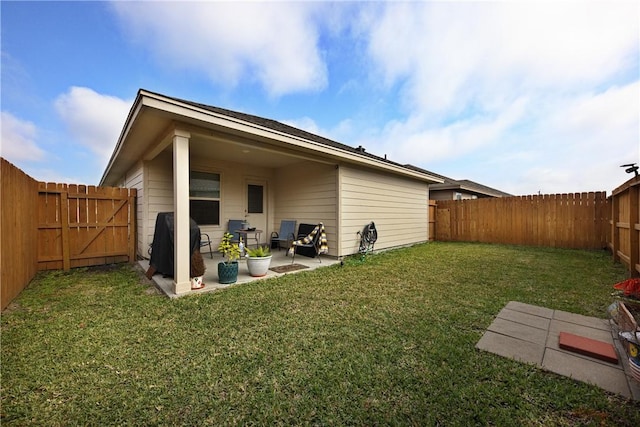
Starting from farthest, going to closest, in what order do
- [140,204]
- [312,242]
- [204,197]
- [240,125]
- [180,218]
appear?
1. [204,197]
2. [140,204]
3. [312,242]
4. [240,125]
5. [180,218]

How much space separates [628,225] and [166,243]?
7.54 meters

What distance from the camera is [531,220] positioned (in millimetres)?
7914

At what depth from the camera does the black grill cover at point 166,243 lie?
383 centimetres

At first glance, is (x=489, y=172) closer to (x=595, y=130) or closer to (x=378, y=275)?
(x=595, y=130)

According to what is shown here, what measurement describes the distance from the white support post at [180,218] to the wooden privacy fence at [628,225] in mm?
6187

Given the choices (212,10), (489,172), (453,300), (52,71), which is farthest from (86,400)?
(489,172)

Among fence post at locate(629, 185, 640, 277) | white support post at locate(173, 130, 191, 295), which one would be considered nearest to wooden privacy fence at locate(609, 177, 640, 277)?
fence post at locate(629, 185, 640, 277)

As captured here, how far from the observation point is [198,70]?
25.2 ft

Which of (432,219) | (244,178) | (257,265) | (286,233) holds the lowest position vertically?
(257,265)

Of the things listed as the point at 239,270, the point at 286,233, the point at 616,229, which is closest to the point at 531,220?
the point at 616,229

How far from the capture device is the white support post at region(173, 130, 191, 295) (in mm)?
3352

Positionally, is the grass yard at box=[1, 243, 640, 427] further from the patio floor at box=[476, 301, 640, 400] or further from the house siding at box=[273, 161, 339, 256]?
the house siding at box=[273, 161, 339, 256]

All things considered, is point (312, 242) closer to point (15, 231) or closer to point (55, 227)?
point (15, 231)

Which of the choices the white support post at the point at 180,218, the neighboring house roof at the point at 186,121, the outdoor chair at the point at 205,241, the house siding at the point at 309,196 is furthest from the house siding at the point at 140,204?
the house siding at the point at 309,196
